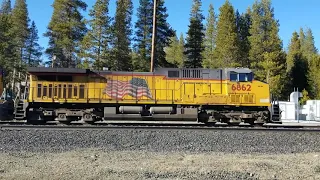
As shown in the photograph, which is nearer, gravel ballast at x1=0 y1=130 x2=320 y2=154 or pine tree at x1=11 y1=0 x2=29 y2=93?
gravel ballast at x1=0 y1=130 x2=320 y2=154

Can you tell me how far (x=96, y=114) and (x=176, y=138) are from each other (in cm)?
711

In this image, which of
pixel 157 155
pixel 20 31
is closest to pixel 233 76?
pixel 157 155

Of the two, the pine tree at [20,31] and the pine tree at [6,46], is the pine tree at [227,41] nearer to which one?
the pine tree at [20,31]

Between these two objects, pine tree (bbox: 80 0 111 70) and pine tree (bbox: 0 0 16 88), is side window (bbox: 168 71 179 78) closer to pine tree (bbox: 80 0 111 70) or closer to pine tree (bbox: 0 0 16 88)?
pine tree (bbox: 80 0 111 70)

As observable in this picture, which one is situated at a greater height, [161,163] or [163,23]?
[163,23]

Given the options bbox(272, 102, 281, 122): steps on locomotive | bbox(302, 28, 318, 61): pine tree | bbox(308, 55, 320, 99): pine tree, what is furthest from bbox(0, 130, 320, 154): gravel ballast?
bbox(302, 28, 318, 61): pine tree

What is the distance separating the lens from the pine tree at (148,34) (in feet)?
129

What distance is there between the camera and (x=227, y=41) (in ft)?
155

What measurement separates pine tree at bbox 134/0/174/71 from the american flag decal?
1967 cm

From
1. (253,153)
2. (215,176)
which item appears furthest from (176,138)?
(215,176)

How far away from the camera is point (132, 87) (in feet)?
60.0

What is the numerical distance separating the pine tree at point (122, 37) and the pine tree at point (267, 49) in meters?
17.3

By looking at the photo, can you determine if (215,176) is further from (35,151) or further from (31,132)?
(31,132)

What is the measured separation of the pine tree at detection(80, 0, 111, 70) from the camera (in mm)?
40562
